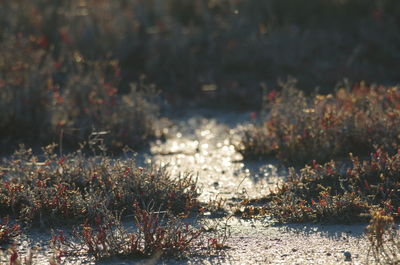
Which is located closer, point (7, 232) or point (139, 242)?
point (139, 242)

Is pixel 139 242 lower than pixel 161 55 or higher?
lower

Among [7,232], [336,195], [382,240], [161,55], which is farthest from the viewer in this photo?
[161,55]

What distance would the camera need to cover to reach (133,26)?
10086mm

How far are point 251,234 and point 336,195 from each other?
2.52ft

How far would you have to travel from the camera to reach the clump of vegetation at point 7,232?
15.4 ft

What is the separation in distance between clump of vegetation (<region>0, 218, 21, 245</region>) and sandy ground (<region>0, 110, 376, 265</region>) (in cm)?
8

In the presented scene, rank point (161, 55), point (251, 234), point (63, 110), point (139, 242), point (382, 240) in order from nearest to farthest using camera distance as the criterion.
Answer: point (382, 240)
point (139, 242)
point (251, 234)
point (63, 110)
point (161, 55)

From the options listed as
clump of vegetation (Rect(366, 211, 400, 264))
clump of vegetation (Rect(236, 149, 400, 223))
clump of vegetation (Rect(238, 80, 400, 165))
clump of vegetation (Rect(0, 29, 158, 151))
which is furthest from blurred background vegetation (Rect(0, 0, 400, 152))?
clump of vegetation (Rect(366, 211, 400, 264))

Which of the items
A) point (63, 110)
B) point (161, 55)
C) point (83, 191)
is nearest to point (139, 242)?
point (83, 191)

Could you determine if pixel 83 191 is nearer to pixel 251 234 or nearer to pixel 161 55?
pixel 251 234

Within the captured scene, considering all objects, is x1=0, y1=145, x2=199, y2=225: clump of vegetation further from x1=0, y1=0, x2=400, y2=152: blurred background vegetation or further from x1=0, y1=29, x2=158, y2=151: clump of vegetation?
x1=0, y1=0, x2=400, y2=152: blurred background vegetation

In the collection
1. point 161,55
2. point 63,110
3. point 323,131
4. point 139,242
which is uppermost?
point 161,55

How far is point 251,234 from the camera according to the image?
16.0ft

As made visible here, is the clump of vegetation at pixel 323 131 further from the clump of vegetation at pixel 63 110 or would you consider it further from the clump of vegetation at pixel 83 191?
the clump of vegetation at pixel 83 191
